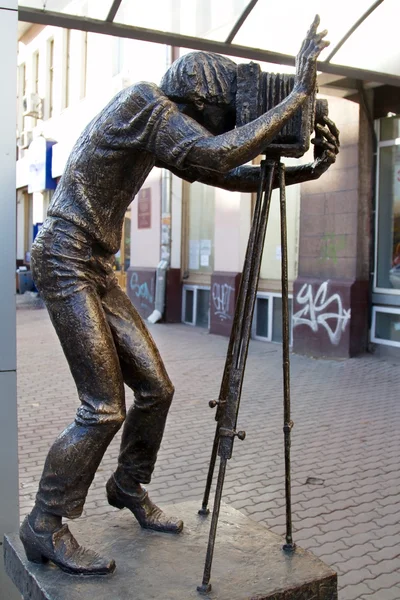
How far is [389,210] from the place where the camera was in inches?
382

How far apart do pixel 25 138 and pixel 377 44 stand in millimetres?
18607

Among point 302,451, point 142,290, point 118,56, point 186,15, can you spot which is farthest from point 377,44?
point 118,56

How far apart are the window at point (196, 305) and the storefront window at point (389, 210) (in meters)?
4.24

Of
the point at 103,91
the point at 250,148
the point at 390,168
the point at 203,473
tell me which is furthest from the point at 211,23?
the point at 103,91

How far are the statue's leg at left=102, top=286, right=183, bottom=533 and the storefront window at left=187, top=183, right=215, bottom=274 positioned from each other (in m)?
10.2

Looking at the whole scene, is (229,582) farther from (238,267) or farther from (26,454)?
(238,267)

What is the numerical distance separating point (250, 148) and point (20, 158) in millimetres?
24432

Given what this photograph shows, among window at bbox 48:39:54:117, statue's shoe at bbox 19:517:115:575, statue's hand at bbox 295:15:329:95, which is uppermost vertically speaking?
window at bbox 48:39:54:117

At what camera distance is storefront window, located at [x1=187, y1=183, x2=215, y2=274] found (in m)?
13.4

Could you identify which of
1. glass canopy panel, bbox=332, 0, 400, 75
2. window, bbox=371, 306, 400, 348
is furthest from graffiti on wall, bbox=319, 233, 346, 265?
glass canopy panel, bbox=332, 0, 400, 75

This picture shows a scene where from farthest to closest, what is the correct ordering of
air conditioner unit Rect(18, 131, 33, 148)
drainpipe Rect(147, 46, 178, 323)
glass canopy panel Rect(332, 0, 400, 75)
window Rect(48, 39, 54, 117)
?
air conditioner unit Rect(18, 131, 33, 148)
window Rect(48, 39, 54, 117)
drainpipe Rect(147, 46, 178, 323)
glass canopy panel Rect(332, 0, 400, 75)

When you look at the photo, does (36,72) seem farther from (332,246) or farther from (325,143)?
(325,143)

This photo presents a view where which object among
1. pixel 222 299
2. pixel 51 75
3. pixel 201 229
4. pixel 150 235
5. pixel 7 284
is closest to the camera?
pixel 7 284

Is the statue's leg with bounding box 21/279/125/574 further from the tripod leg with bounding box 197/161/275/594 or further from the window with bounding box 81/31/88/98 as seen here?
the window with bounding box 81/31/88/98
